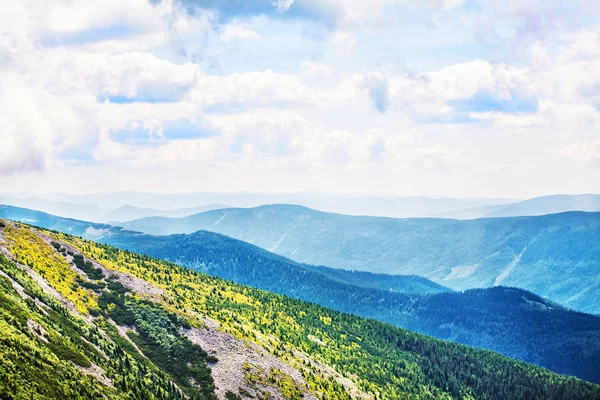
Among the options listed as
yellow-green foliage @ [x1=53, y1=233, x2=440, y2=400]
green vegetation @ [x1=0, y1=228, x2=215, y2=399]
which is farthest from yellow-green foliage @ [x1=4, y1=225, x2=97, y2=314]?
yellow-green foliage @ [x1=53, y1=233, x2=440, y2=400]

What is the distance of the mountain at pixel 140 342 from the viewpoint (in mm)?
81625

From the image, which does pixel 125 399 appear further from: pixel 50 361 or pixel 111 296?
pixel 111 296

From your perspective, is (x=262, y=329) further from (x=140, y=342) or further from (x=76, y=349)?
(x=76, y=349)

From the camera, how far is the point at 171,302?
6142 inches

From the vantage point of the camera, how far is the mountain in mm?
81625

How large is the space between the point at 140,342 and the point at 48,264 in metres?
30.7

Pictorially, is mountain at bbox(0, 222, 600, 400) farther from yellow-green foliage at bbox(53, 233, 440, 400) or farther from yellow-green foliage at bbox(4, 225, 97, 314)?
yellow-green foliage at bbox(53, 233, 440, 400)

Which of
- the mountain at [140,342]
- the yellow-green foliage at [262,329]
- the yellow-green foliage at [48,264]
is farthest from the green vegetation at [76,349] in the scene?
the yellow-green foliage at [262,329]

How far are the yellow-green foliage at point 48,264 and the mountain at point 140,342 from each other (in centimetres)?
44

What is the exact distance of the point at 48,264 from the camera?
13775 cm

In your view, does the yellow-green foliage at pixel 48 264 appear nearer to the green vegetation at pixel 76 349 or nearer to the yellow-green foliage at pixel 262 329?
the green vegetation at pixel 76 349

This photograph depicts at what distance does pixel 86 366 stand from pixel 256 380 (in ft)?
168

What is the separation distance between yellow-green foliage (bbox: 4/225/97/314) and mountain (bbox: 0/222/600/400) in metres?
0.44

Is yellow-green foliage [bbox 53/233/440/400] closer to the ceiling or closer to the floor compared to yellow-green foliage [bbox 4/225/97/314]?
closer to the floor
